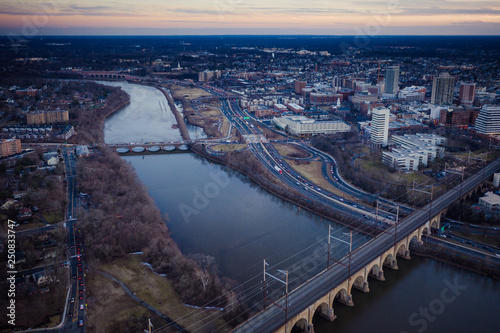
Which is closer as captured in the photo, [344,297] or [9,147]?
[344,297]

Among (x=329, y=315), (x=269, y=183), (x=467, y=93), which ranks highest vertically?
(x=467, y=93)

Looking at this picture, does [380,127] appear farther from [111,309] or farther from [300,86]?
[300,86]

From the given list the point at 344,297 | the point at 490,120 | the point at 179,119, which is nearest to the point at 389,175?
the point at 344,297

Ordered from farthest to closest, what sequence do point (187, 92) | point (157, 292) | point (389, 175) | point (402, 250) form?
point (187, 92) < point (389, 175) < point (402, 250) < point (157, 292)

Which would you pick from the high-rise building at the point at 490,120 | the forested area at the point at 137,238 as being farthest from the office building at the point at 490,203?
the high-rise building at the point at 490,120

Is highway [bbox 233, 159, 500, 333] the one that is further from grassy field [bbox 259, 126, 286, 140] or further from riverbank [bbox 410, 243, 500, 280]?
grassy field [bbox 259, 126, 286, 140]

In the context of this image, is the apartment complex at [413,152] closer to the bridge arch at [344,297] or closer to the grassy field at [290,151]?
the grassy field at [290,151]

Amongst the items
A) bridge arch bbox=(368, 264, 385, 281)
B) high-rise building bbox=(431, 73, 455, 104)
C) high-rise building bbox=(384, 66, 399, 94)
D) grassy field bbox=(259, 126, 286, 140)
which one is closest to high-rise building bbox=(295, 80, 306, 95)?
high-rise building bbox=(384, 66, 399, 94)
